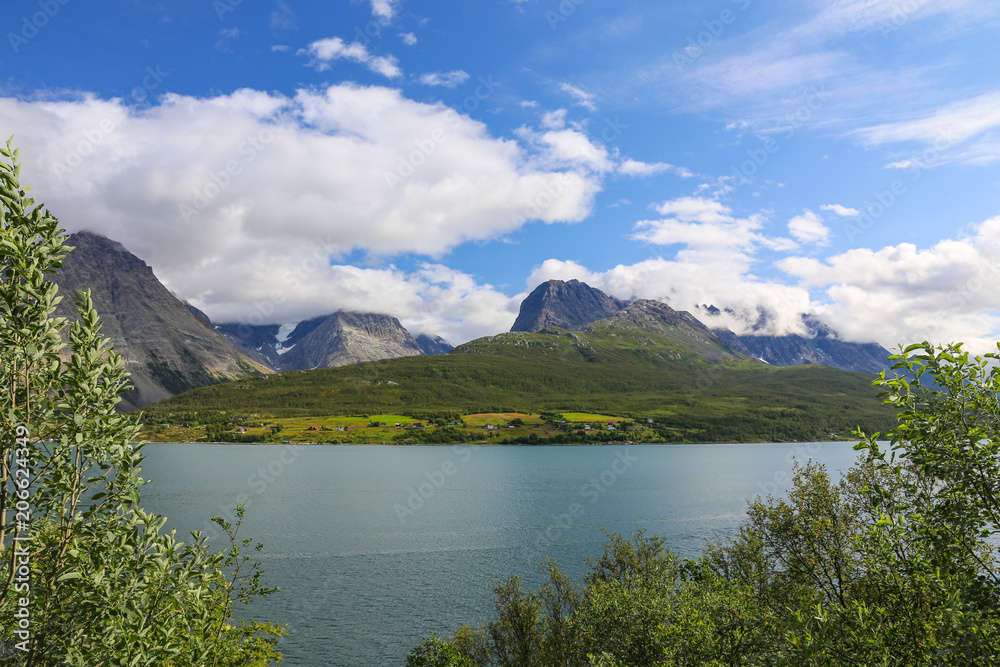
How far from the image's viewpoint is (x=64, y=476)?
311 inches

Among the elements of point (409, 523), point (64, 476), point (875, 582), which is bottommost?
point (409, 523)

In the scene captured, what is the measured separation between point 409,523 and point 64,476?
347 feet

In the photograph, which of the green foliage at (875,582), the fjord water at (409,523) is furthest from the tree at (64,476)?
the fjord water at (409,523)

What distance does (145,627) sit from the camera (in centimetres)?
895

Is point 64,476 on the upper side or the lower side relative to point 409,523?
upper

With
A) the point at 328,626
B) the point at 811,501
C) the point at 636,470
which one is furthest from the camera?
the point at 636,470

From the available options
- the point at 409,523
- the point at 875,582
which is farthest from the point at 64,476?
the point at 409,523

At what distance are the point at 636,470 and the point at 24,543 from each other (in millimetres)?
199087

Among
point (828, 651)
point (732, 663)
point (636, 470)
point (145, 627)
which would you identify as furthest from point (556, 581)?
A: point (636, 470)

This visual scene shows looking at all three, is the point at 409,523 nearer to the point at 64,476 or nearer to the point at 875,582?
the point at 875,582

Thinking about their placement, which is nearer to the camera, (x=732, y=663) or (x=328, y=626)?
(x=732, y=663)

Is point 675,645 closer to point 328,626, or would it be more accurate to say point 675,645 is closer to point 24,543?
point 24,543

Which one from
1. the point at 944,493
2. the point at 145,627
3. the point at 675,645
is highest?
the point at 944,493

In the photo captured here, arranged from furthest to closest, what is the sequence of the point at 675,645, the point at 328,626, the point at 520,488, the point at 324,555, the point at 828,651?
the point at 520,488
the point at 324,555
the point at 328,626
the point at 675,645
the point at 828,651
